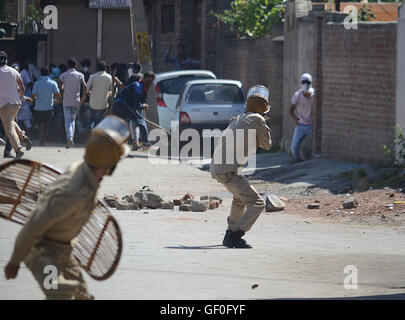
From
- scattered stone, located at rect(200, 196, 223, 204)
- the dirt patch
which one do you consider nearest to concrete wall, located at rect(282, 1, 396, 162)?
the dirt patch

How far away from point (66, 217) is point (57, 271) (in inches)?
12.3

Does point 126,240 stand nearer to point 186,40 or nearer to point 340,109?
point 340,109

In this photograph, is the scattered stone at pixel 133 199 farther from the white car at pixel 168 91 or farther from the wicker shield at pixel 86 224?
the white car at pixel 168 91

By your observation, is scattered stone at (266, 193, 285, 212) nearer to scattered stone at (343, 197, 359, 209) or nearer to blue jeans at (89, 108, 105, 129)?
scattered stone at (343, 197, 359, 209)

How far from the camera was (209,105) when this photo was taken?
1980 cm

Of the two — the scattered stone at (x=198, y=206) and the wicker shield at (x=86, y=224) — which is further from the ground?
the wicker shield at (x=86, y=224)

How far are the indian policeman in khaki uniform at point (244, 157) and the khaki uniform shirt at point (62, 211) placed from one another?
13.7ft

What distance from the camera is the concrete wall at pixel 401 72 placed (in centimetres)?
1444

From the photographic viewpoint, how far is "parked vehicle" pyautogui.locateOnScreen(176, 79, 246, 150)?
19.6m

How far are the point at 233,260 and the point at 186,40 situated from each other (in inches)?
961

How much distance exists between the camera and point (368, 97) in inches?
615

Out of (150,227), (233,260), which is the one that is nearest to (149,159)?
(150,227)

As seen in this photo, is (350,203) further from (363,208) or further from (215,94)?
(215,94)
